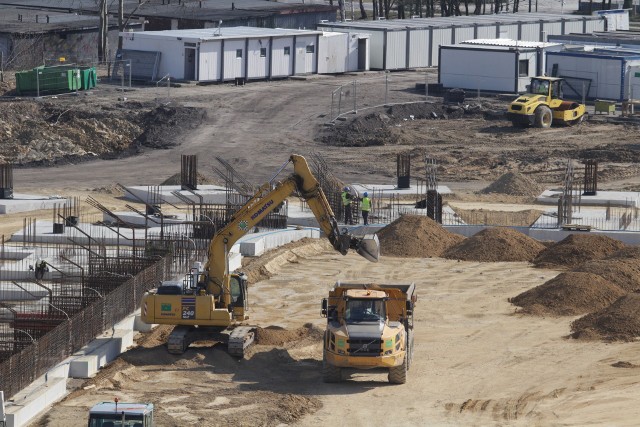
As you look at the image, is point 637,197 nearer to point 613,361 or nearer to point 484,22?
point 613,361

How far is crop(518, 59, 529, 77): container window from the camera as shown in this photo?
66750 mm

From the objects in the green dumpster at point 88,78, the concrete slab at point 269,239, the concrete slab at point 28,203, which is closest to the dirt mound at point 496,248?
the concrete slab at point 269,239

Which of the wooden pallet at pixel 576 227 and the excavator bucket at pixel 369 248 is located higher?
the excavator bucket at pixel 369 248

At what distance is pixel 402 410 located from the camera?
903 inches

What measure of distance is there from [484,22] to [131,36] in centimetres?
2444

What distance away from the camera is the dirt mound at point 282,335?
27234 mm

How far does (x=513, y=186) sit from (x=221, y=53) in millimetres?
22482

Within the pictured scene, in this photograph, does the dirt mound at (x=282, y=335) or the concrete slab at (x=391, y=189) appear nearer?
the dirt mound at (x=282, y=335)

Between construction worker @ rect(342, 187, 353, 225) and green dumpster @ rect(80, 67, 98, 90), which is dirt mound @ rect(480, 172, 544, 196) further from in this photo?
green dumpster @ rect(80, 67, 98, 90)

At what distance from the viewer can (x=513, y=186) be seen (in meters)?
47.1

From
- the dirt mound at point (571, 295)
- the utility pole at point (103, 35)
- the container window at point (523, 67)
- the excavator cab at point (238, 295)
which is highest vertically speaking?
the utility pole at point (103, 35)

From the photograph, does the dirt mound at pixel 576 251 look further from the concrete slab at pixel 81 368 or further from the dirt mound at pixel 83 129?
the dirt mound at pixel 83 129

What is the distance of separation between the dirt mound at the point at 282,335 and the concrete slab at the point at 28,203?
52.2ft

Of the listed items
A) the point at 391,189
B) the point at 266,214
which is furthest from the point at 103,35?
the point at 266,214
